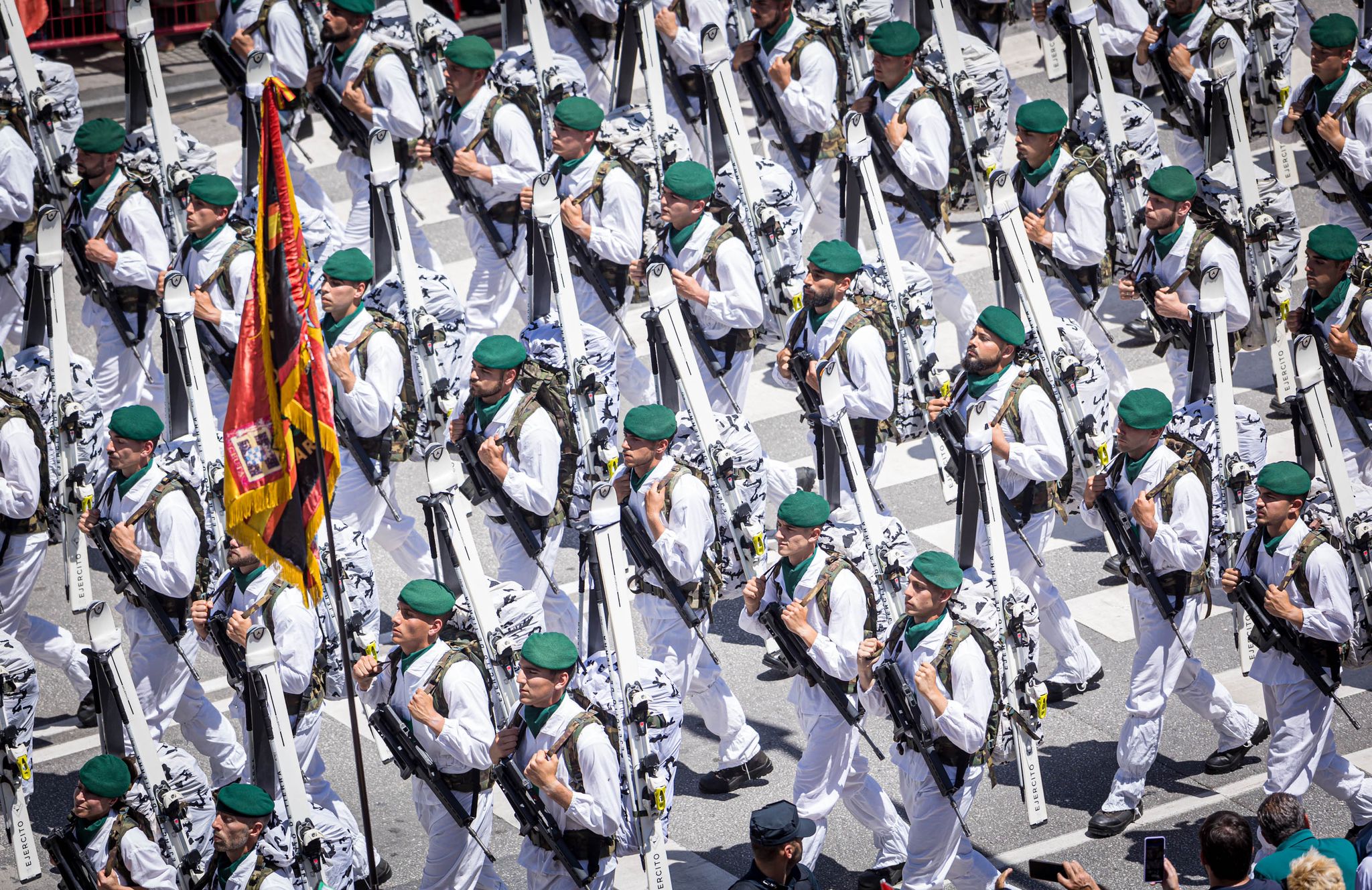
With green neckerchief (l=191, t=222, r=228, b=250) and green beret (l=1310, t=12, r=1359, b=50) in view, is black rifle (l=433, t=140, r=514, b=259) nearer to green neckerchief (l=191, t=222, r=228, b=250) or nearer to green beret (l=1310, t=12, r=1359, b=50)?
green neckerchief (l=191, t=222, r=228, b=250)

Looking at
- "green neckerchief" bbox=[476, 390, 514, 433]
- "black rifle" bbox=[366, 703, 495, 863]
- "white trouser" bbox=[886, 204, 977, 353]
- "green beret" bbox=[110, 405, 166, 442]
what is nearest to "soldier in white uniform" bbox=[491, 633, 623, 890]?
"black rifle" bbox=[366, 703, 495, 863]

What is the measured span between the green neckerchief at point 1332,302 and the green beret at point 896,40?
3145 mm

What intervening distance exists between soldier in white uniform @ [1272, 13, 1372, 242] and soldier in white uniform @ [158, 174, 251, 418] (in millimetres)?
7399

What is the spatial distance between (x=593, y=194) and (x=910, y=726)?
4.71 m

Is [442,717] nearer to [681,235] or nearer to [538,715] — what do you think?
[538,715]

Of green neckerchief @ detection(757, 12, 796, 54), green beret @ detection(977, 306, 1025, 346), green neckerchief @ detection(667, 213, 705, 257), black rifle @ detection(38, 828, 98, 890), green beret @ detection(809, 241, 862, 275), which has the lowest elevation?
black rifle @ detection(38, 828, 98, 890)

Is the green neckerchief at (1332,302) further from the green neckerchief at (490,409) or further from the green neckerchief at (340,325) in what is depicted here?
the green neckerchief at (340,325)

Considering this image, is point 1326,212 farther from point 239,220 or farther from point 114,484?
point 114,484

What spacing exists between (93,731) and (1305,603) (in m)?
6.55

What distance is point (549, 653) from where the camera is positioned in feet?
24.6

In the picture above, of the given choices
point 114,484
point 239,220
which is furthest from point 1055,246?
point 114,484

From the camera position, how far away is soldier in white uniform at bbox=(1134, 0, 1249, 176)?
13.1 meters

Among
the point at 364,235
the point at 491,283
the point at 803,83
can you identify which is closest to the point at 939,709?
the point at 491,283

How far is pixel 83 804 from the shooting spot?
768 centimetres
